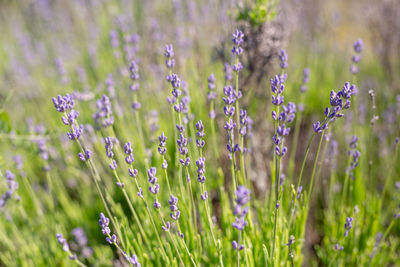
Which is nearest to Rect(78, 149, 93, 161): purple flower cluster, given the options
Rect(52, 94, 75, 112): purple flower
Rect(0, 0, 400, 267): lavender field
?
Rect(0, 0, 400, 267): lavender field

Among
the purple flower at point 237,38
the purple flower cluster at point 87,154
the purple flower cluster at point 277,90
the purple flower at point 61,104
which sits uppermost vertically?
the purple flower at point 237,38

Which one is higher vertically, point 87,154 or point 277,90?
point 277,90

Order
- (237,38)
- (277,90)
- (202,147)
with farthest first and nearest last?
(202,147) < (237,38) < (277,90)

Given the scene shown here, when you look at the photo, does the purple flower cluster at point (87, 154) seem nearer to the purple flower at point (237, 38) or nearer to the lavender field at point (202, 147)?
the lavender field at point (202, 147)

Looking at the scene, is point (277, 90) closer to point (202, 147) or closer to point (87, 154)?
point (202, 147)

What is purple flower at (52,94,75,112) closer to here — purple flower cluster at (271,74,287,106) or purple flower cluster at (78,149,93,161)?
purple flower cluster at (78,149,93,161)

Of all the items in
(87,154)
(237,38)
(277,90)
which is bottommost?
(87,154)

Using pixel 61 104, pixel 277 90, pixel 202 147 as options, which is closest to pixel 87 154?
pixel 61 104

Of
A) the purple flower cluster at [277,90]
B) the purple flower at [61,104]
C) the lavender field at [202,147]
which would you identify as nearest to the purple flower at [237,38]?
the lavender field at [202,147]

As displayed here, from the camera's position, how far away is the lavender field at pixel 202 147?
4.40 feet

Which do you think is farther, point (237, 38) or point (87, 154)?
point (237, 38)

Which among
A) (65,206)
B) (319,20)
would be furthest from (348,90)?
(319,20)

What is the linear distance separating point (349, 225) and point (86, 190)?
1.96m

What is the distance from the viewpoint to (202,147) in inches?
61.1
